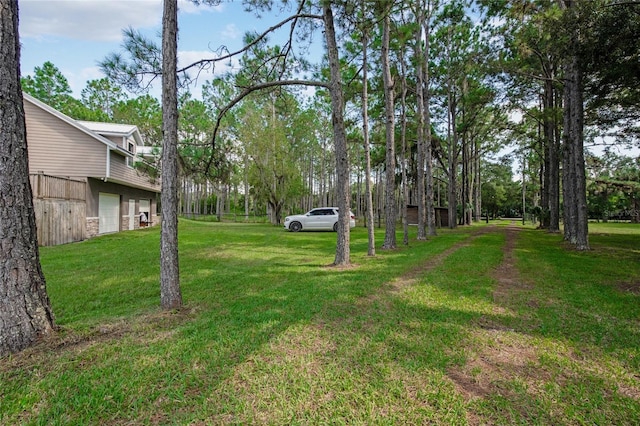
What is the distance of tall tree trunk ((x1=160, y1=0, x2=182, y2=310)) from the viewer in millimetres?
3605

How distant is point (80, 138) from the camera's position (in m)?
12.7

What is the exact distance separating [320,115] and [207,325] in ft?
88.6

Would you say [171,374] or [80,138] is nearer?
[171,374]

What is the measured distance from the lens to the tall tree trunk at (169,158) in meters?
3.61

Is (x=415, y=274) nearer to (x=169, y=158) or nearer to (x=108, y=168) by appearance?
(x=169, y=158)

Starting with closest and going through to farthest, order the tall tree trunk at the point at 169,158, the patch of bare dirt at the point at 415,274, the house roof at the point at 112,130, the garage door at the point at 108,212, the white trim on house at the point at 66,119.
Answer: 1. the tall tree trunk at the point at 169,158
2. the patch of bare dirt at the point at 415,274
3. the white trim on house at the point at 66,119
4. the garage door at the point at 108,212
5. the house roof at the point at 112,130

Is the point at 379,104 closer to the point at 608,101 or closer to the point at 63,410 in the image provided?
the point at 608,101

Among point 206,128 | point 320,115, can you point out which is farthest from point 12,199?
point 206,128

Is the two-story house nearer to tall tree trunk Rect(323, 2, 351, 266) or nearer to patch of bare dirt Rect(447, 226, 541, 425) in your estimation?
tall tree trunk Rect(323, 2, 351, 266)

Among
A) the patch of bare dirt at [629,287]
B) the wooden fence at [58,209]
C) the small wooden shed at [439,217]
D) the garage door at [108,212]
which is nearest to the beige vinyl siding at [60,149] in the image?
the wooden fence at [58,209]

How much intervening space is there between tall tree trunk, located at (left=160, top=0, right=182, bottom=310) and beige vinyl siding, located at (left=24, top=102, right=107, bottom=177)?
12.0m

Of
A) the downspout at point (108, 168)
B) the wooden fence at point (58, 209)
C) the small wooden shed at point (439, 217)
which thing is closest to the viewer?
the wooden fence at point (58, 209)

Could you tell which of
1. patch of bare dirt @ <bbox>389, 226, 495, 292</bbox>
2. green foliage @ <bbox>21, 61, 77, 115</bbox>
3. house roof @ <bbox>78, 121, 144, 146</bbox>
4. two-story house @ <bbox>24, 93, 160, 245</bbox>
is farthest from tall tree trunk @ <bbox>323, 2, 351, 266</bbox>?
green foliage @ <bbox>21, 61, 77, 115</bbox>

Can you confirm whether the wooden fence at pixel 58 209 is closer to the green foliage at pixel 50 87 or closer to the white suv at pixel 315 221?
the white suv at pixel 315 221
